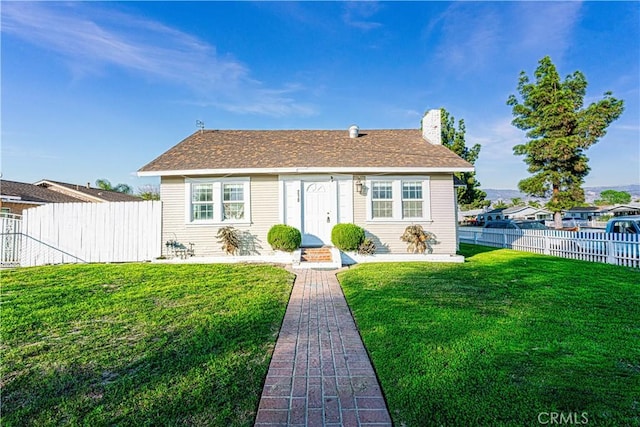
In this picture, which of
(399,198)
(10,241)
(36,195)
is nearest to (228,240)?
(399,198)

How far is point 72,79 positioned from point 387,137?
1337 centimetres

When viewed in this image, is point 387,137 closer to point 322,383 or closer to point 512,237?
point 512,237

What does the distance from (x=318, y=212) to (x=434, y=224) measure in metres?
4.39

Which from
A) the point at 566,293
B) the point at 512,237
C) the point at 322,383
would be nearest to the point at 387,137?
the point at 512,237

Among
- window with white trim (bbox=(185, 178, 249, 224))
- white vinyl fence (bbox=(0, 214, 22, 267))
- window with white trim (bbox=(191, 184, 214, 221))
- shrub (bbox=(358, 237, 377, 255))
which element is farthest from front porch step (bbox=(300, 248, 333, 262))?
white vinyl fence (bbox=(0, 214, 22, 267))

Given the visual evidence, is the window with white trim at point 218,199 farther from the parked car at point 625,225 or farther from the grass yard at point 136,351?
the parked car at point 625,225

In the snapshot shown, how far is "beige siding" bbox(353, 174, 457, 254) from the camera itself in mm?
11297

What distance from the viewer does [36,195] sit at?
20531mm

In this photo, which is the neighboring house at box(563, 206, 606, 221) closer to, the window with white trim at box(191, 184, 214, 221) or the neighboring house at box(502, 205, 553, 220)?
the neighboring house at box(502, 205, 553, 220)

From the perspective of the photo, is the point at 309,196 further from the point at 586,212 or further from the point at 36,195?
the point at 586,212

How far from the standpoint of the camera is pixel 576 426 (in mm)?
2246

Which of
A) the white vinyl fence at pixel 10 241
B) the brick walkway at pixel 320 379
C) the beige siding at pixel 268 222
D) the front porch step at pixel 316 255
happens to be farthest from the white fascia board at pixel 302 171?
the brick walkway at pixel 320 379

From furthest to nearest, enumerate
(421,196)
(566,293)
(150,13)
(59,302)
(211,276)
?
1. (421,196)
2. (150,13)
3. (211,276)
4. (566,293)
5. (59,302)

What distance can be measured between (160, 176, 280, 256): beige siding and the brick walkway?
639cm
